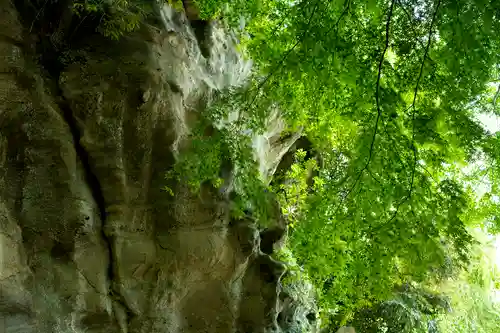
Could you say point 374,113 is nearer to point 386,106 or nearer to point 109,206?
point 386,106

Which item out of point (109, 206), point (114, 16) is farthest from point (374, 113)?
point (114, 16)

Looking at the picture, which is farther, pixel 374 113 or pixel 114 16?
pixel 114 16

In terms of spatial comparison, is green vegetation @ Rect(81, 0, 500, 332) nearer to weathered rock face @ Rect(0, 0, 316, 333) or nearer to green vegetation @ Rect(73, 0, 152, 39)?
green vegetation @ Rect(73, 0, 152, 39)

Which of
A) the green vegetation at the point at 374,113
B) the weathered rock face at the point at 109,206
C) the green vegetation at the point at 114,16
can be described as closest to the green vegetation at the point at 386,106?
the green vegetation at the point at 374,113

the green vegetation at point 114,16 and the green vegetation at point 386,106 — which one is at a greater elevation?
the green vegetation at point 114,16

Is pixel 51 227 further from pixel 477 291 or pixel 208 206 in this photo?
pixel 477 291

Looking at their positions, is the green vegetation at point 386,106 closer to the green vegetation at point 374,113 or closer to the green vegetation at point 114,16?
the green vegetation at point 374,113

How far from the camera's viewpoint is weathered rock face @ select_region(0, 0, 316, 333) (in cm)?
360

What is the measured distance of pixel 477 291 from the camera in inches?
368

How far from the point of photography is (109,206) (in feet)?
13.1

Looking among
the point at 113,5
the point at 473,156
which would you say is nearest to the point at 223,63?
the point at 113,5

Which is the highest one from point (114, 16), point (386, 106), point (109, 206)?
point (114, 16)

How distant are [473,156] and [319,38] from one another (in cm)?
159

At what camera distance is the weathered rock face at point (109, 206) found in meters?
3.60
